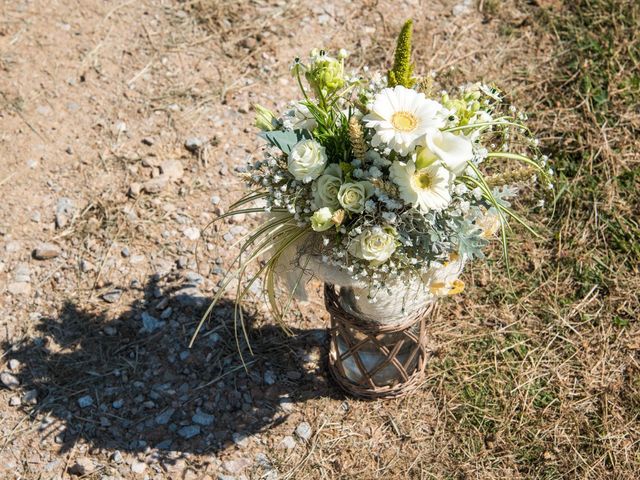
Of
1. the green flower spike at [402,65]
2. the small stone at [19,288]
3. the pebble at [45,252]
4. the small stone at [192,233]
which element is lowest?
the small stone at [192,233]

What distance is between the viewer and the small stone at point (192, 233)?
3.04 m

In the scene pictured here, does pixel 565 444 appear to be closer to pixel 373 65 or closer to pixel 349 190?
pixel 349 190

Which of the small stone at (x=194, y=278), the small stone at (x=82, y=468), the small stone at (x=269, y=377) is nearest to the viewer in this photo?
the small stone at (x=82, y=468)

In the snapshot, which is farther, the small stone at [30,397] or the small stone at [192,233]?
the small stone at [192,233]

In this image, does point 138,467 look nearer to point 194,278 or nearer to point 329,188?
point 194,278

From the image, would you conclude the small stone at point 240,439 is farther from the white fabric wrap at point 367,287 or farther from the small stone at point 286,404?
the white fabric wrap at point 367,287

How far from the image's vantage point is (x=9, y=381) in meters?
2.65

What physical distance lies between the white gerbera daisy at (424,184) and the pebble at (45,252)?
6.14ft

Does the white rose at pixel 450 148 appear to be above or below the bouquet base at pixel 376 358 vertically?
above

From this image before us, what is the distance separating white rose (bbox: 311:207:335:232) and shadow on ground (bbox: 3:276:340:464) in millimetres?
1131

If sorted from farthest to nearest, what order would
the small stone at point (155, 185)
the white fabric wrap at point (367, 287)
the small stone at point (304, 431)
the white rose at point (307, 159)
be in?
1. the small stone at point (155, 185)
2. the small stone at point (304, 431)
3. the white fabric wrap at point (367, 287)
4. the white rose at point (307, 159)

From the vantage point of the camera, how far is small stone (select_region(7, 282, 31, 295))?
2.88 meters

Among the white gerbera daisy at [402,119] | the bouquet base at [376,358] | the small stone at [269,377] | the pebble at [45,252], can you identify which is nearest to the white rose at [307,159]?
the white gerbera daisy at [402,119]

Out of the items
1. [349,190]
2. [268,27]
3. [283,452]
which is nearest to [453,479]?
[283,452]
